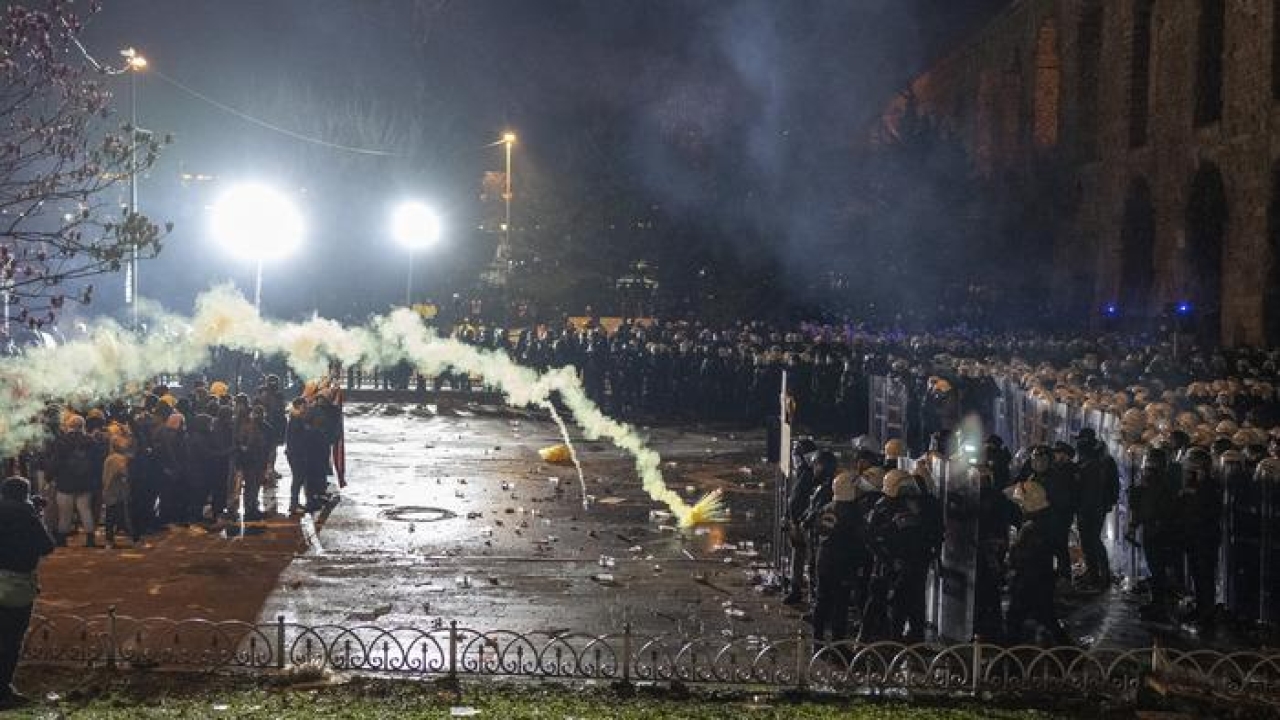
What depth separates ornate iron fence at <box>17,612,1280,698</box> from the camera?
1029cm

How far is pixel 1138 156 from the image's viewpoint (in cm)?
4012

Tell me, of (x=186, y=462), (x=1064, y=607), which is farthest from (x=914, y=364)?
(x=186, y=462)

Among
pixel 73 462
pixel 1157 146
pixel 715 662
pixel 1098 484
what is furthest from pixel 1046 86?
pixel 715 662

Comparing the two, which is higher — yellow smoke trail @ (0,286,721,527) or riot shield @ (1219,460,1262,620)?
yellow smoke trail @ (0,286,721,527)

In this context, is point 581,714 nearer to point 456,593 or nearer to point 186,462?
point 456,593

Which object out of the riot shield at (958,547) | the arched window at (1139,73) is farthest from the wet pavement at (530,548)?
the arched window at (1139,73)

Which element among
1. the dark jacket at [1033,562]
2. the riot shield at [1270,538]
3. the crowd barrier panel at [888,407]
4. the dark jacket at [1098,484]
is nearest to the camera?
the dark jacket at [1033,562]

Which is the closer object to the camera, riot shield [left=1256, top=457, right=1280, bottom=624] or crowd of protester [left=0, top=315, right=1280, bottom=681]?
crowd of protester [left=0, top=315, right=1280, bottom=681]

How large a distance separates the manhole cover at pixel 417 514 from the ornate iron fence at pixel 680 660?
6055 millimetres

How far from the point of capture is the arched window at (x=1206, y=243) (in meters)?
34.8

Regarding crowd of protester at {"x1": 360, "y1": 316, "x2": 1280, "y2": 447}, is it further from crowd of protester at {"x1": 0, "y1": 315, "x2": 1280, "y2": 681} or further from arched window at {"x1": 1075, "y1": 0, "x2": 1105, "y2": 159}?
arched window at {"x1": 1075, "y1": 0, "x2": 1105, "y2": 159}

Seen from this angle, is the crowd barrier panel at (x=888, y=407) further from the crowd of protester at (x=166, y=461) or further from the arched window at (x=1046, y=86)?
the arched window at (x=1046, y=86)

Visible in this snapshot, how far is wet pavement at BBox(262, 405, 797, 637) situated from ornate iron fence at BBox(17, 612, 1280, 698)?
2.68 feet

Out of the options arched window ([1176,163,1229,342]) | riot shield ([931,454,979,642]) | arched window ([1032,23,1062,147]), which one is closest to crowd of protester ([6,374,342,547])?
riot shield ([931,454,979,642])
